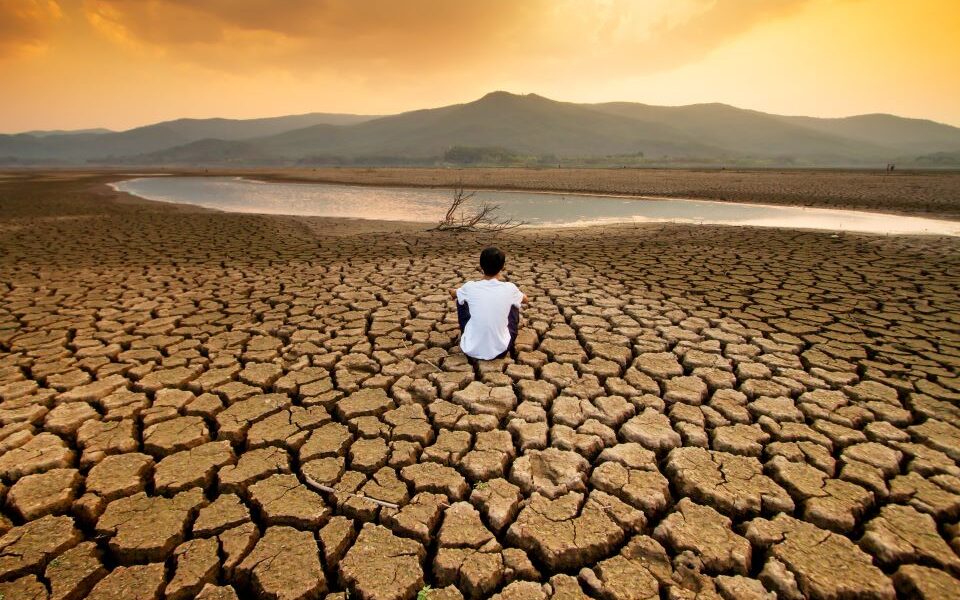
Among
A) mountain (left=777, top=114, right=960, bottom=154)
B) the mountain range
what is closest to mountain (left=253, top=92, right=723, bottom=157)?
the mountain range

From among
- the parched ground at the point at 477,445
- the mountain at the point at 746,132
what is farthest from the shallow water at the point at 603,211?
the mountain at the point at 746,132

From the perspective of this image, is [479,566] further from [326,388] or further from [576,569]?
[326,388]

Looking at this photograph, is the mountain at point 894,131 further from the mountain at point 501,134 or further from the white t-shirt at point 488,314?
the white t-shirt at point 488,314

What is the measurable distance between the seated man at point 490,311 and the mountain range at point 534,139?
3354 inches

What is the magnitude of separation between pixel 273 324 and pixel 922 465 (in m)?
4.49

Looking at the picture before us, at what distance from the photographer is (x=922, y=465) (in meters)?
2.11

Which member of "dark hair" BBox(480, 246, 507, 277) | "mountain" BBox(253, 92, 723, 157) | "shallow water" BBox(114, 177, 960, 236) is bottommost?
"shallow water" BBox(114, 177, 960, 236)

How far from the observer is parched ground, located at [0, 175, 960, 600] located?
1.61 m

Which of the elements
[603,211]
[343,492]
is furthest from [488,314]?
[603,211]

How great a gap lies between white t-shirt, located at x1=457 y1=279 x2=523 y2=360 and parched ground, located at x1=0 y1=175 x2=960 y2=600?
0.15m

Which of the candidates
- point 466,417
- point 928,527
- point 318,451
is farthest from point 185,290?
point 928,527

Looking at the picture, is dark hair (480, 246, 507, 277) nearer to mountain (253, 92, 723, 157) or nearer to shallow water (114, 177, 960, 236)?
shallow water (114, 177, 960, 236)

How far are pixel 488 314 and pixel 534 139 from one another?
128 metres

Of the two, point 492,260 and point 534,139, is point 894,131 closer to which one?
point 534,139
